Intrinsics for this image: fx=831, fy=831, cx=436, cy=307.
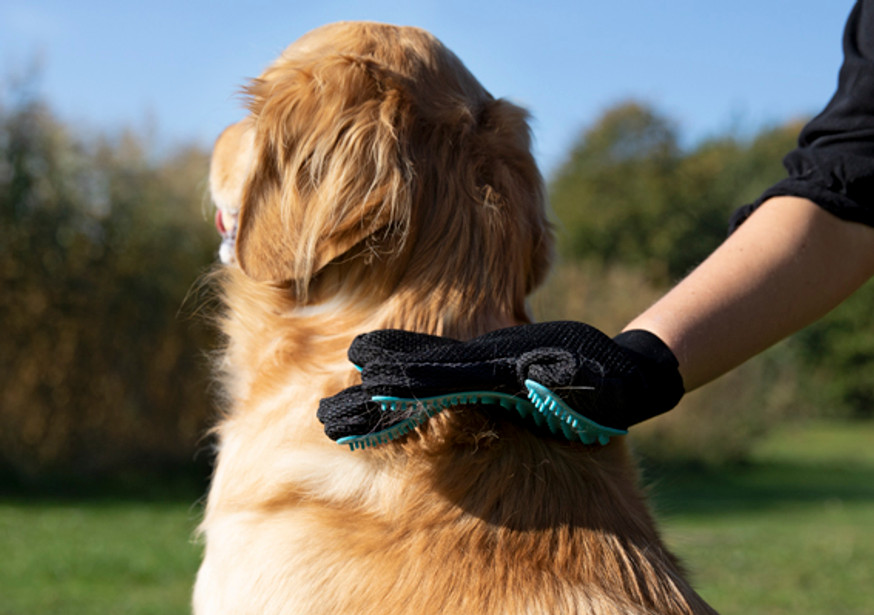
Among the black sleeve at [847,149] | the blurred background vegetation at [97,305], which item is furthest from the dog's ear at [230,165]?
the blurred background vegetation at [97,305]

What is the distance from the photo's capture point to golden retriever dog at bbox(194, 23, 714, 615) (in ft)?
6.12

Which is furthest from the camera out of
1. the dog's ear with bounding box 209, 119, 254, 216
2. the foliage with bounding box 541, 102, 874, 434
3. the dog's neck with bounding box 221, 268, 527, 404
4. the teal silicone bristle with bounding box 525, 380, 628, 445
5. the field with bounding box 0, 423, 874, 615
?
the foliage with bounding box 541, 102, 874, 434

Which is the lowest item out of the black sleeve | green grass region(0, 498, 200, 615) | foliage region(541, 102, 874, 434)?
green grass region(0, 498, 200, 615)

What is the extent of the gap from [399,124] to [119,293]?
1276 centimetres

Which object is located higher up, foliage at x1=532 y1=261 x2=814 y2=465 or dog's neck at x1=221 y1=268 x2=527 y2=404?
dog's neck at x1=221 y1=268 x2=527 y2=404

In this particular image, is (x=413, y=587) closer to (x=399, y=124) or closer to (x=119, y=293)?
(x=399, y=124)

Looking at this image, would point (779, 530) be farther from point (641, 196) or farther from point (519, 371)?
point (641, 196)

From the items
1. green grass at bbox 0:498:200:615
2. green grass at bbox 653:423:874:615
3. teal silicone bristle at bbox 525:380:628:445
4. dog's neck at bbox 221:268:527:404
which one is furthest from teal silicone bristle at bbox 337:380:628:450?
green grass at bbox 0:498:200:615

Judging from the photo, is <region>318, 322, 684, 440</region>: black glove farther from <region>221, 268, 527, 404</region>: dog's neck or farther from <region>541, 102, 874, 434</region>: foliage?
<region>541, 102, 874, 434</region>: foliage

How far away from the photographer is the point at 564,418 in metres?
1.85

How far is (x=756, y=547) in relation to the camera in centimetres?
1053

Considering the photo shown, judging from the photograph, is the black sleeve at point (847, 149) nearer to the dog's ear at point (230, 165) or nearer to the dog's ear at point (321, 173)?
the dog's ear at point (321, 173)

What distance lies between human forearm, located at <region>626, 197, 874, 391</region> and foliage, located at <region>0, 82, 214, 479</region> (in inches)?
456

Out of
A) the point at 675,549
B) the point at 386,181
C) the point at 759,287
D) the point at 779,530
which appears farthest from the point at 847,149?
the point at 779,530
